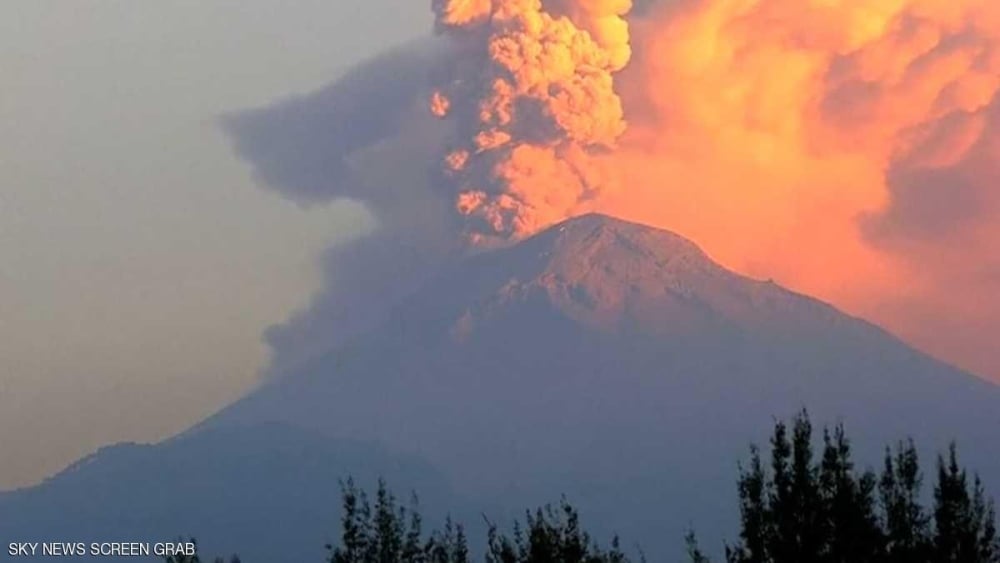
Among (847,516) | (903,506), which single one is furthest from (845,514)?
(903,506)

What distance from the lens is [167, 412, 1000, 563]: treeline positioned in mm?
26797

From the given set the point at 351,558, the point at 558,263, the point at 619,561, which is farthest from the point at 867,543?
the point at 558,263

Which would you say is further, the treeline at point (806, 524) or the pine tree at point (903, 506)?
the pine tree at point (903, 506)

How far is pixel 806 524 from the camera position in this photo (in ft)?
88.4

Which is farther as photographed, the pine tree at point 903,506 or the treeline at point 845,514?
the pine tree at point 903,506

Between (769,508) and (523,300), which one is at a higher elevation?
(523,300)

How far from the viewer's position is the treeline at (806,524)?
26.8 metres

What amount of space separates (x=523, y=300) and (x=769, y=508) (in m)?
172

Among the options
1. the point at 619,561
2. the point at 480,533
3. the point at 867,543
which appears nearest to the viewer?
the point at 867,543

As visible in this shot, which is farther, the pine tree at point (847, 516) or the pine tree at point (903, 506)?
the pine tree at point (903, 506)

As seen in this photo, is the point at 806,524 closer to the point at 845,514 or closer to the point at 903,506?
the point at 845,514

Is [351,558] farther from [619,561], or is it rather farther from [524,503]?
[524,503]

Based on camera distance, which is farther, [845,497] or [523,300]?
[523,300]

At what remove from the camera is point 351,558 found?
28797 millimetres
